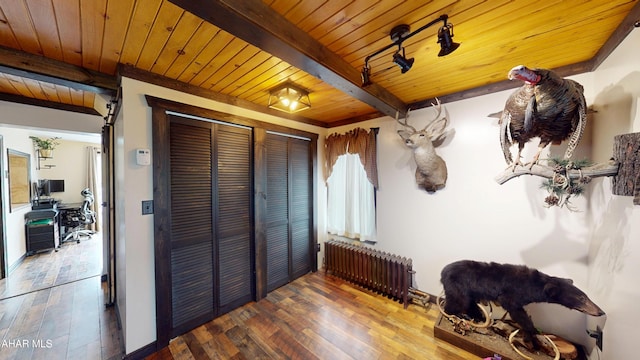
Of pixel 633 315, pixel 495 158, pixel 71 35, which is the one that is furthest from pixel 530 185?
pixel 71 35

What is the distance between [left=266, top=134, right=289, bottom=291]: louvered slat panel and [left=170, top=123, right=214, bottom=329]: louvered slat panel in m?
0.74

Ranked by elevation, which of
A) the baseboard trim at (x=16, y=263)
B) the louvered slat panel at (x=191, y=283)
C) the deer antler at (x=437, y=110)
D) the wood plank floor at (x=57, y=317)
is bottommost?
the wood plank floor at (x=57, y=317)

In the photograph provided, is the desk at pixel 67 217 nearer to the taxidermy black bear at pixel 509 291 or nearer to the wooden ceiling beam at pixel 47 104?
the wooden ceiling beam at pixel 47 104

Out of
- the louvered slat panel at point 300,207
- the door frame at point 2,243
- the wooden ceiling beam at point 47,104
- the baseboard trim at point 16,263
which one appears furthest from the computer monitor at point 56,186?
the louvered slat panel at point 300,207

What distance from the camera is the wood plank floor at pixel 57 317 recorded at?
1826 millimetres

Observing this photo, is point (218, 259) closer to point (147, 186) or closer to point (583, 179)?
Result: point (147, 186)

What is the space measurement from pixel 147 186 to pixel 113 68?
1.03 m

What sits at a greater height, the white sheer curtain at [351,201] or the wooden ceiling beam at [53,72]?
the wooden ceiling beam at [53,72]

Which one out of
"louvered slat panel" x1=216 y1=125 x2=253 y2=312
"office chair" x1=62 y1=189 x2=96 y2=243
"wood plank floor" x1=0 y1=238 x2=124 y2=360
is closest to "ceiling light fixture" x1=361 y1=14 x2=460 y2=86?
"louvered slat panel" x1=216 y1=125 x2=253 y2=312

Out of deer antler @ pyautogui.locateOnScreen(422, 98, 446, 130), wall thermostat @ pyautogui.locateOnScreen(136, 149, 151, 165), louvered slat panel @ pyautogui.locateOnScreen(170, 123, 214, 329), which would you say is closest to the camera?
wall thermostat @ pyautogui.locateOnScreen(136, 149, 151, 165)

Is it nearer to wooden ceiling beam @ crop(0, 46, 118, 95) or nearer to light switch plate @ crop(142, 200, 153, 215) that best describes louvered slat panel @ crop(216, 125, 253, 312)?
light switch plate @ crop(142, 200, 153, 215)

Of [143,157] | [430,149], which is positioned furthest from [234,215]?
[430,149]

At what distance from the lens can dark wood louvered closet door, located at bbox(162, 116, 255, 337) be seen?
1.99 meters

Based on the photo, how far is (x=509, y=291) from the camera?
5.53 feet
